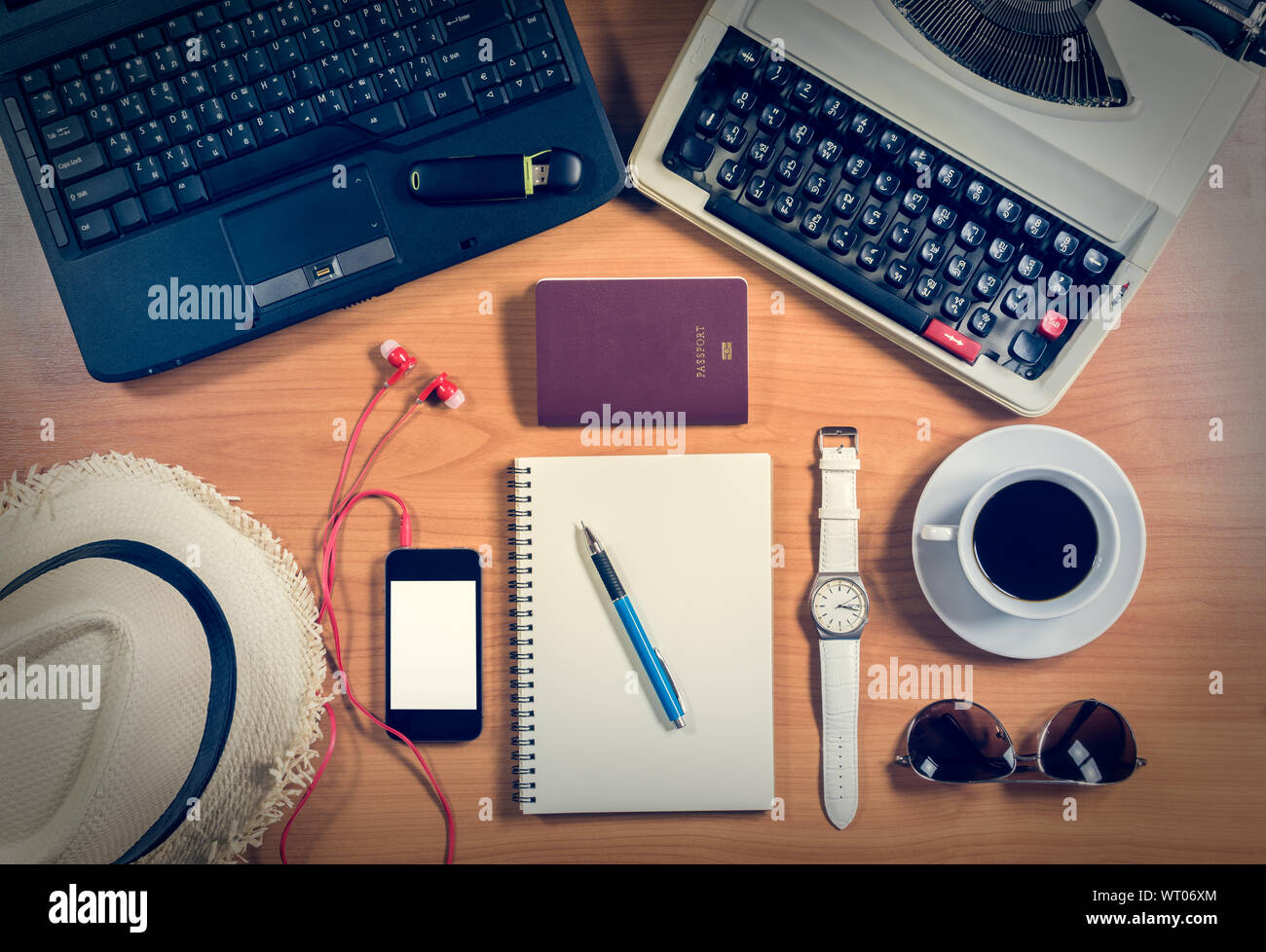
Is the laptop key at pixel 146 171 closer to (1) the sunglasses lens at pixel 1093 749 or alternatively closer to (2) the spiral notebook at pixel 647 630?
(2) the spiral notebook at pixel 647 630

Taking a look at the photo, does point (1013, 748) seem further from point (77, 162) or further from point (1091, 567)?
point (77, 162)

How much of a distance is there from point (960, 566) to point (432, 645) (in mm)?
509

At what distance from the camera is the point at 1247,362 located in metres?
0.84

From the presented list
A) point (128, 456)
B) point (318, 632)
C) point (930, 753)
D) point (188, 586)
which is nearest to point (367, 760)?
point (318, 632)

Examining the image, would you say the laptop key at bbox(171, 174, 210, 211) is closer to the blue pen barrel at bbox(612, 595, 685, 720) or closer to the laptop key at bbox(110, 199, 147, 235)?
the laptop key at bbox(110, 199, 147, 235)

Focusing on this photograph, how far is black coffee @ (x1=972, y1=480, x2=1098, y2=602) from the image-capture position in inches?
29.6

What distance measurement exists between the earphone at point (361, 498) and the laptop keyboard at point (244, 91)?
0.69ft

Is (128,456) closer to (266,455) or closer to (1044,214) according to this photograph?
(266,455)

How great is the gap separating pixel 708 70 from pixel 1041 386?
42 centimetres

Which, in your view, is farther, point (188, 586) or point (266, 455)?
point (266, 455)

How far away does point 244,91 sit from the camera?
0.76m

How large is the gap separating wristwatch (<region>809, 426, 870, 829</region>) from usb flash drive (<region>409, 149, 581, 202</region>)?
1.21 ft
